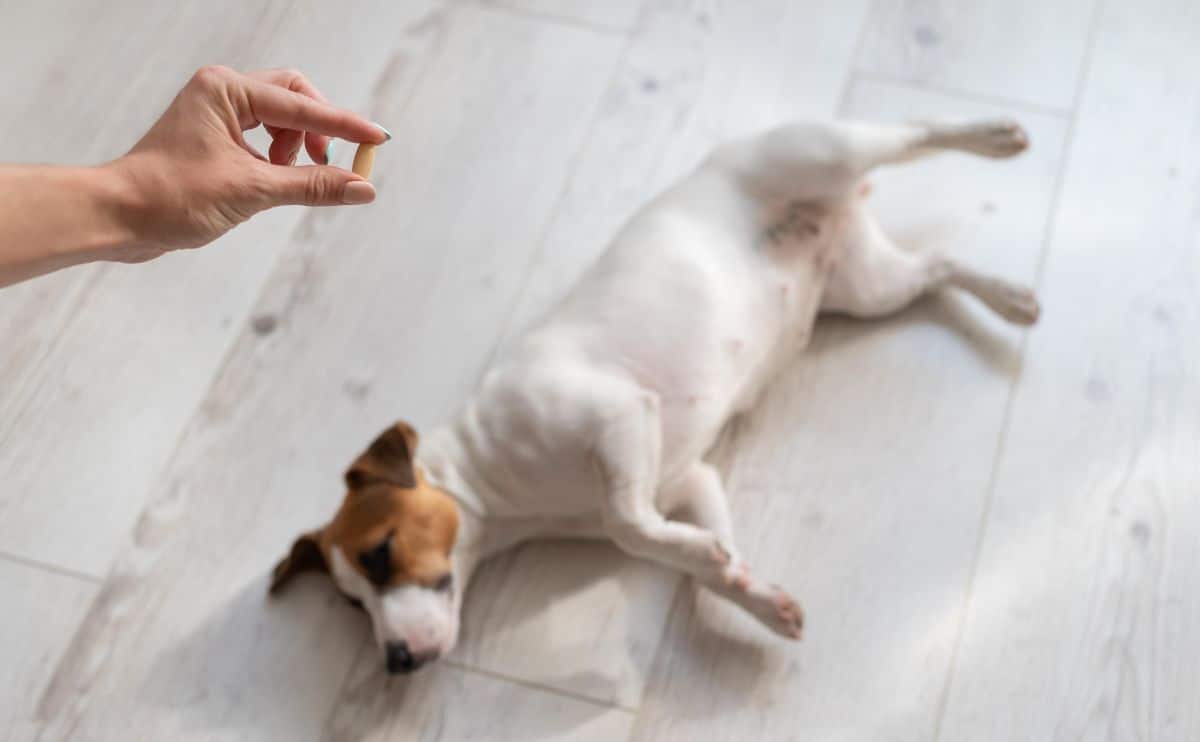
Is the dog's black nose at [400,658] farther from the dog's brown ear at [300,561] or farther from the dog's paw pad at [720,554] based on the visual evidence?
the dog's paw pad at [720,554]

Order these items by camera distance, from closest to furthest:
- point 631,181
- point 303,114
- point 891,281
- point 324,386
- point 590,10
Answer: point 303,114, point 891,281, point 324,386, point 631,181, point 590,10

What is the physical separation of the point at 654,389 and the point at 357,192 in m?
0.59

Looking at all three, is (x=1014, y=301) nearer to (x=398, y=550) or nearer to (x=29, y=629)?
(x=398, y=550)

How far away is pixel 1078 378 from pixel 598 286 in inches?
30.2

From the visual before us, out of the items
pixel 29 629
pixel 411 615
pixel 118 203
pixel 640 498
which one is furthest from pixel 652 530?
pixel 29 629

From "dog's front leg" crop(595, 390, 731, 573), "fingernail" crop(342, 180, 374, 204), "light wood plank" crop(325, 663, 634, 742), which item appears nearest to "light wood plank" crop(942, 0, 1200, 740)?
"dog's front leg" crop(595, 390, 731, 573)

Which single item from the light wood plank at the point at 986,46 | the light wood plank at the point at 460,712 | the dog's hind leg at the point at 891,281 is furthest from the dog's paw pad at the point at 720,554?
the light wood plank at the point at 986,46

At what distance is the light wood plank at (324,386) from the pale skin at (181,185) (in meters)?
0.68

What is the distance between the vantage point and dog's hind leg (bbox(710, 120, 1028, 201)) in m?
1.86

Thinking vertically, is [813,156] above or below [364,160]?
below

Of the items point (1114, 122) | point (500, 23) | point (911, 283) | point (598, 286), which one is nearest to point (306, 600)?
point (598, 286)

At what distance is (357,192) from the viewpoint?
1.31 metres

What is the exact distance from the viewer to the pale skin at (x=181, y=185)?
1.26 metres

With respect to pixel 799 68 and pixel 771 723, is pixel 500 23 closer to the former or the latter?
pixel 799 68
